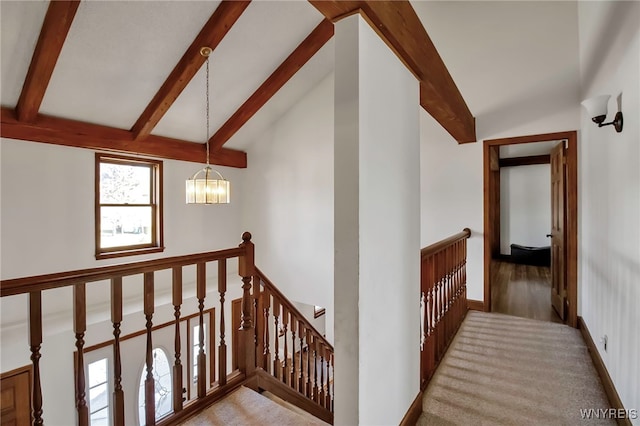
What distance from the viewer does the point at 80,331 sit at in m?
1.47

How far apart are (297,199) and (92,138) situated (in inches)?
116

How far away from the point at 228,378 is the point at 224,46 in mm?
3474

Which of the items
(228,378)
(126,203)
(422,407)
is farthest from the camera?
(126,203)

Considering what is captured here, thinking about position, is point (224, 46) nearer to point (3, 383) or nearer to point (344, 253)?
point (344, 253)

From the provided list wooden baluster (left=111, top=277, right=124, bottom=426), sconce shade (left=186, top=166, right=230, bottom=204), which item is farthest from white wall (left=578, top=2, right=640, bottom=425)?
sconce shade (left=186, top=166, right=230, bottom=204)

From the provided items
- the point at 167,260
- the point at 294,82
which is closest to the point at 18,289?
the point at 167,260

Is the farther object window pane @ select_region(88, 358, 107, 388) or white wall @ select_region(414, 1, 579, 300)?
window pane @ select_region(88, 358, 107, 388)

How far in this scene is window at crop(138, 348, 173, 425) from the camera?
422 centimetres

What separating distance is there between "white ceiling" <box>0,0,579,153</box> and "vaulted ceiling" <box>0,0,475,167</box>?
1 cm

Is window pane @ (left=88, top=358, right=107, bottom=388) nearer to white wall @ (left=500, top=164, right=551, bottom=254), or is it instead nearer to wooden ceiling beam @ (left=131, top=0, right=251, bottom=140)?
wooden ceiling beam @ (left=131, top=0, right=251, bottom=140)

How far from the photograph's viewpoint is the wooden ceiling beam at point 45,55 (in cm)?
258

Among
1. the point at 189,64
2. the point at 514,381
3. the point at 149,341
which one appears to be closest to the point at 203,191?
the point at 189,64

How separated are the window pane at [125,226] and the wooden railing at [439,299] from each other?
13.3 feet

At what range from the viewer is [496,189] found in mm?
7562
